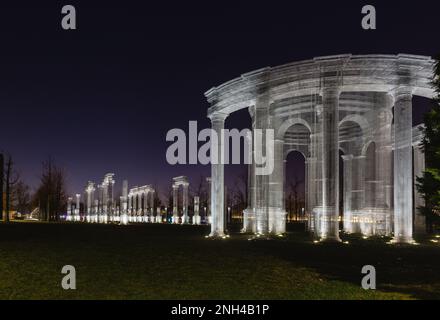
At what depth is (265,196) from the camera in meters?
36.1

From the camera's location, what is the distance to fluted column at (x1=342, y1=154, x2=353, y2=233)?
146 feet

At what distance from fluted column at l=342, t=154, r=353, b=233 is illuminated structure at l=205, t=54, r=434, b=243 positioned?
0.31ft

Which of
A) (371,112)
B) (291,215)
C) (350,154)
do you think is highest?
(371,112)

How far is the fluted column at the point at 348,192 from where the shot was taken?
4441cm

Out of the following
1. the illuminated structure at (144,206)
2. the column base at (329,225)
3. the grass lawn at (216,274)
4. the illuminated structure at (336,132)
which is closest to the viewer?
the grass lawn at (216,274)

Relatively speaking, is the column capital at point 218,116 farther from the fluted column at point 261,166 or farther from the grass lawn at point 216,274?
the grass lawn at point 216,274

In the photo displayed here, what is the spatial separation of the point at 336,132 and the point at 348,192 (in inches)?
681

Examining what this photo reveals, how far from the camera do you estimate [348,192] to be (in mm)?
46062

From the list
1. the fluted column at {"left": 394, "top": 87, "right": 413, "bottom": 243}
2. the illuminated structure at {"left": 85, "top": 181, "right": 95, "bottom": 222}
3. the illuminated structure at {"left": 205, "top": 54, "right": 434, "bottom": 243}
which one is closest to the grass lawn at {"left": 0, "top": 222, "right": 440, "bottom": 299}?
the fluted column at {"left": 394, "top": 87, "right": 413, "bottom": 243}

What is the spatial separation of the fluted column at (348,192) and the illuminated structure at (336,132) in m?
0.10

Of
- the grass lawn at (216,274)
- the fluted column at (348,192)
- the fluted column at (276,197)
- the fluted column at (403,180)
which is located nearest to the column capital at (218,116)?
the fluted column at (276,197)
